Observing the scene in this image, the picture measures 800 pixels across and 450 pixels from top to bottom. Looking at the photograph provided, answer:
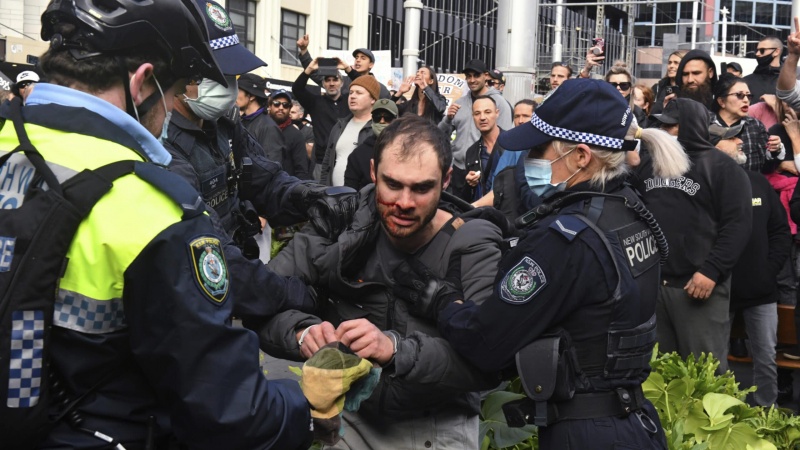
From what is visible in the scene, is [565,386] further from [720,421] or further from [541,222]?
[720,421]

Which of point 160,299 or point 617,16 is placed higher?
point 617,16

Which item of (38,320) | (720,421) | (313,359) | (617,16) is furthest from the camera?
(617,16)

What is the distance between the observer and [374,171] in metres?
Result: 3.38

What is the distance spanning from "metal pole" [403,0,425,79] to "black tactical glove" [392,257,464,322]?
13225mm

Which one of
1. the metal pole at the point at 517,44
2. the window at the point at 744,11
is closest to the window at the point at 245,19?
the metal pole at the point at 517,44

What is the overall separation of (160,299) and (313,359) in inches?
31.6

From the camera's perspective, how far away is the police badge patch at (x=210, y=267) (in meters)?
1.91

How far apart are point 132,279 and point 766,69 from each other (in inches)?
344

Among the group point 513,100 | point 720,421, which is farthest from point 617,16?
point 720,421

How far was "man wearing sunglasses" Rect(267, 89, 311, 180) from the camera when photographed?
1079cm

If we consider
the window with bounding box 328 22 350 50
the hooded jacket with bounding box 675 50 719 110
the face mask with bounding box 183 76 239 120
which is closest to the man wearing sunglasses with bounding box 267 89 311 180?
the hooded jacket with bounding box 675 50 719 110

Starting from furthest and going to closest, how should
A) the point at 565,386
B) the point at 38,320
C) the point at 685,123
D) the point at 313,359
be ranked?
the point at 685,123
the point at 565,386
the point at 313,359
the point at 38,320

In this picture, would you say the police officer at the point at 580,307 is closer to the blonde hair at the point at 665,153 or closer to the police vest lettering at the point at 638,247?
the police vest lettering at the point at 638,247

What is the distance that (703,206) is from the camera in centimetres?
619
